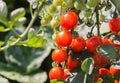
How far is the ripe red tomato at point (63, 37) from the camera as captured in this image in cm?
102

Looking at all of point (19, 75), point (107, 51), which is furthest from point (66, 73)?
point (19, 75)

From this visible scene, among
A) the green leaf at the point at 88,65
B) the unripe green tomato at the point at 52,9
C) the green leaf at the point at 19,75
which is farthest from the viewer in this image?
the green leaf at the point at 19,75

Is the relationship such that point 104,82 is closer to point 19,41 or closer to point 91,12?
point 91,12

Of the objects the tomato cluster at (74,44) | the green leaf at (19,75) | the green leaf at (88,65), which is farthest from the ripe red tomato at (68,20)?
the green leaf at (19,75)

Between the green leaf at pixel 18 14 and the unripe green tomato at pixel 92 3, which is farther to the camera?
the green leaf at pixel 18 14

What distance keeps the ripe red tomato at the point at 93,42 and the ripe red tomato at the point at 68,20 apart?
0.06 meters

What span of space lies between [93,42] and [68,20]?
0.25 feet

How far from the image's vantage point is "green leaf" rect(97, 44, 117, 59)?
1.01 metres

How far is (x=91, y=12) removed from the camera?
1.05m

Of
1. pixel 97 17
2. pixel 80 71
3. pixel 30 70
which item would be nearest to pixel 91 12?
pixel 97 17

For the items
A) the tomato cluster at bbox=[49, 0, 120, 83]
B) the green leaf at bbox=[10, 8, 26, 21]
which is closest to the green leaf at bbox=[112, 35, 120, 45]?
the tomato cluster at bbox=[49, 0, 120, 83]

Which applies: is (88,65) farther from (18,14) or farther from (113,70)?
(18,14)

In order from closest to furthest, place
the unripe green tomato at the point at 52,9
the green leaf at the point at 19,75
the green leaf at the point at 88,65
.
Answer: the green leaf at the point at 88,65
the unripe green tomato at the point at 52,9
the green leaf at the point at 19,75

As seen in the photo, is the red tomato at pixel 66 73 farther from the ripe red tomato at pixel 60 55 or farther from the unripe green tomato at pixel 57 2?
the unripe green tomato at pixel 57 2
